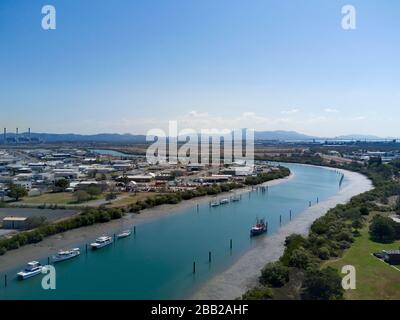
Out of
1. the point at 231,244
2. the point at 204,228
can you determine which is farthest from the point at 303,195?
the point at 231,244

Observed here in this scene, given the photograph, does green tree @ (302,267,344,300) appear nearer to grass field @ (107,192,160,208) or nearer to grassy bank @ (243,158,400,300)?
grassy bank @ (243,158,400,300)

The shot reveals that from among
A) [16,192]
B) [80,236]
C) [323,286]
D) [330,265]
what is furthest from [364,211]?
[16,192]

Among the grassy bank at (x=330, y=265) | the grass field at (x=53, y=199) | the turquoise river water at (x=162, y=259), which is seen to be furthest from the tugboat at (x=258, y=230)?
the grass field at (x=53, y=199)

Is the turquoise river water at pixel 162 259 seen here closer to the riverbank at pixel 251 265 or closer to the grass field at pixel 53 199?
the riverbank at pixel 251 265

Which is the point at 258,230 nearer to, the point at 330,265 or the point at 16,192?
the point at 330,265

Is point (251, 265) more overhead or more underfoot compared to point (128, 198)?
more underfoot
